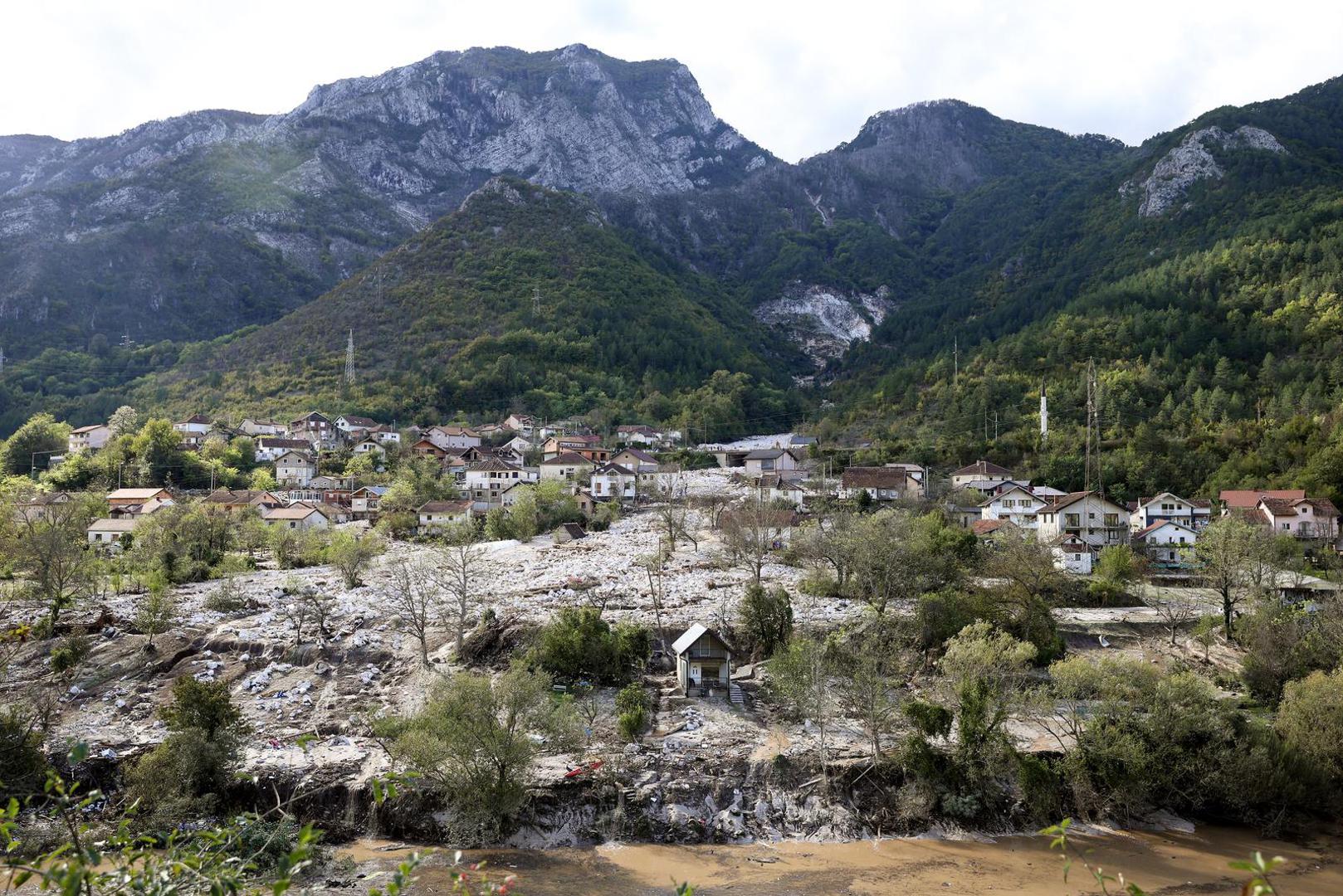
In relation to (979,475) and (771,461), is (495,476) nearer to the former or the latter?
(771,461)

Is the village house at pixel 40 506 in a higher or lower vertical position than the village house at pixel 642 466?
lower

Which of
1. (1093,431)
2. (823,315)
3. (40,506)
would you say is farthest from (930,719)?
(823,315)

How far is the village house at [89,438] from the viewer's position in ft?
262

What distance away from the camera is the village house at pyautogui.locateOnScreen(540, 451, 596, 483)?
71312 mm

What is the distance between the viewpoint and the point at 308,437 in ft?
280

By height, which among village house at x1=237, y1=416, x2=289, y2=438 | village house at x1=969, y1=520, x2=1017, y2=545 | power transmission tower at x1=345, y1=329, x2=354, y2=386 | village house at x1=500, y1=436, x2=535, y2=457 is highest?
power transmission tower at x1=345, y1=329, x2=354, y2=386

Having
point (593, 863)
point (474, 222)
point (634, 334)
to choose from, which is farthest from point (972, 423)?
point (474, 222)

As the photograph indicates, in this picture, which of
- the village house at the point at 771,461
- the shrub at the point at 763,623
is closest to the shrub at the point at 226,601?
the shrub at the point at 763,623

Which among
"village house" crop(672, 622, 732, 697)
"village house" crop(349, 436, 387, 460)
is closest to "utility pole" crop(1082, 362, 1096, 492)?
"village house" crop(672, 622, 732, 697)

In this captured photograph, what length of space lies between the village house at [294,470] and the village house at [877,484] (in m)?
47.7

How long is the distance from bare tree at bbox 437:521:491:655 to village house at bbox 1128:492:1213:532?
39790 millimetres

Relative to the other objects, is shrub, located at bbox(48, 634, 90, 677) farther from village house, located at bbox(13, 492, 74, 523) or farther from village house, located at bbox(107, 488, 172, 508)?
village house, located at bbox(107, 488, 172, 508)

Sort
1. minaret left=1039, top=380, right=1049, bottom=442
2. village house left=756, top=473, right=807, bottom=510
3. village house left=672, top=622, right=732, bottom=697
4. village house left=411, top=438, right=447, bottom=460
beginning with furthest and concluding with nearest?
village house left=411, top=438, right=447, bottom=460 < minaret left=1039, top=380, right=1049, bottom=442 < village house left=756, top=473, right=807, bottom=510 < village house left=672, top=622, right=732, bottom=697

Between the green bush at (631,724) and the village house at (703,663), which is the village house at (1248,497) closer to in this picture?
the village house at (703,663)
